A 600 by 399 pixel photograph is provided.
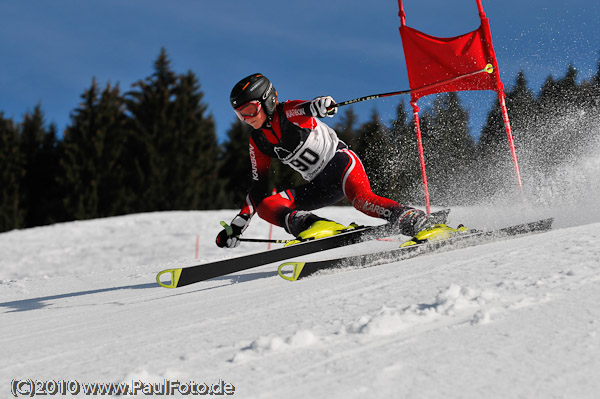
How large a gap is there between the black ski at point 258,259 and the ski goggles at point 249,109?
1.20 metres

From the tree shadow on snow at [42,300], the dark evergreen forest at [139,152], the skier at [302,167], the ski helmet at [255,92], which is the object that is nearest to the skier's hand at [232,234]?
the skier at [302,167]

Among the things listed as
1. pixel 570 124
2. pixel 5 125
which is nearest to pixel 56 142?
pixel 5 125

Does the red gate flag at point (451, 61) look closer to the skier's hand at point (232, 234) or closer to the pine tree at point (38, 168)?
the skier's hand at point (232, 234)

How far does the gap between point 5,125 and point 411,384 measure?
26.9 metres

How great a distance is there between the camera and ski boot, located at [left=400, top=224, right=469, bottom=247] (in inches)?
162

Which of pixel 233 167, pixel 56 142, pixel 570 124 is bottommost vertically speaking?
pixel 570 124

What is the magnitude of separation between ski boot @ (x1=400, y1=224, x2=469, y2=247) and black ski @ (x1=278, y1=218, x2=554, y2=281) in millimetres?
59

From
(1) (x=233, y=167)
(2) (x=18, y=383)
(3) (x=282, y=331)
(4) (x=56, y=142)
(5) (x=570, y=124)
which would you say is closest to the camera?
(2) (x=18, y=383)

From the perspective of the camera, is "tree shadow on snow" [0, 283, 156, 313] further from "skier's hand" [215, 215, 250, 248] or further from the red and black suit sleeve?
the red and black suit sleeve

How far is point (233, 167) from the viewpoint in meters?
28.7

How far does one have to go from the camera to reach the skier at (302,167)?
407 centimetres

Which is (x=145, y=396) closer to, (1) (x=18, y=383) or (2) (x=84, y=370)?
(2) (x=84, y=370)

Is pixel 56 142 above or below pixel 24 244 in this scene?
above

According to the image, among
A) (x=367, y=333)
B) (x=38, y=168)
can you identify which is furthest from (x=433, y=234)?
(x=38, y=168)
